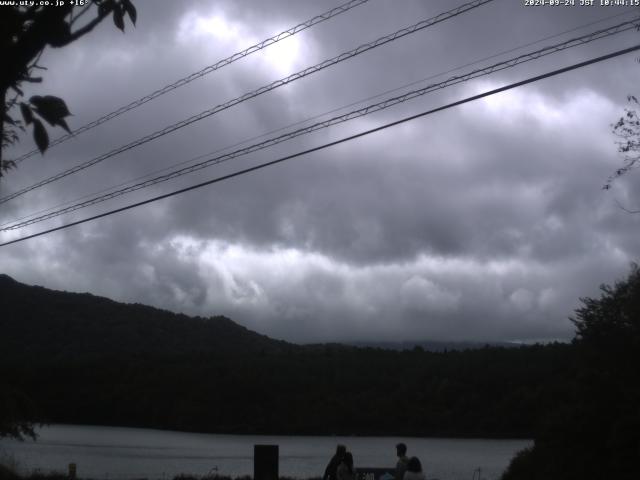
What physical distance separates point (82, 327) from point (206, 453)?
33.8m

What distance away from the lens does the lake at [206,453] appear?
1575 inches

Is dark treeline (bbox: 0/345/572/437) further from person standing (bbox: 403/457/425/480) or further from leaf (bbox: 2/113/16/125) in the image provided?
leaf (bbox: 2/113/16/125)

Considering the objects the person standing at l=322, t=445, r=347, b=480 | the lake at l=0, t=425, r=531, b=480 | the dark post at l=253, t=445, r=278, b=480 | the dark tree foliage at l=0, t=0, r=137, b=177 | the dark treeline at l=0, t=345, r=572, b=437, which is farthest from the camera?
the dark treeline at l=0, t=345, r=572, b=437

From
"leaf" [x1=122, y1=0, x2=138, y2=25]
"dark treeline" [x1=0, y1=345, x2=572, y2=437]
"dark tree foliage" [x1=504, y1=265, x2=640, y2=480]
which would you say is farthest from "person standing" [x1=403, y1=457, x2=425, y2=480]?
"dark treeline" [x1=0, y1=345, x2=572, y2=437]

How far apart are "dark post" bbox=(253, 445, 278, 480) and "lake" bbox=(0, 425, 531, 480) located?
45.2ft

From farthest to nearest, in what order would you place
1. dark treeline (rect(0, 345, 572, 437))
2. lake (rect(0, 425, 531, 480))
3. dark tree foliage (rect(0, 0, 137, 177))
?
dark treeline (rect(0, 345, 572, 437)) → lake (rect(0, 425, 531, 480)) → dark tree foliage (rect(0, 0, 137, 177))

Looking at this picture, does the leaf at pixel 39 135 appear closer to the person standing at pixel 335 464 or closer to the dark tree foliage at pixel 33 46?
the dark tree foliage at pixel 33 46

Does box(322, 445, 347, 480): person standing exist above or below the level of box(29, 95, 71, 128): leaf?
below

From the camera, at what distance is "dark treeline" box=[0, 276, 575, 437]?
73.1m

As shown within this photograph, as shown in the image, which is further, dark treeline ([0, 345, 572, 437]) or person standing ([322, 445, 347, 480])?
dark treeline ([0, 345, 572, 437])

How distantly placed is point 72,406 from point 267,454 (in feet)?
211

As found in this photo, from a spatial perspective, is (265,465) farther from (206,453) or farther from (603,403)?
(206,453)

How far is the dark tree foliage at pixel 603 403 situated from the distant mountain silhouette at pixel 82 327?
200 feet

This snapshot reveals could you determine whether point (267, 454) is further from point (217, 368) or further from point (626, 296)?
point (217, 368)
